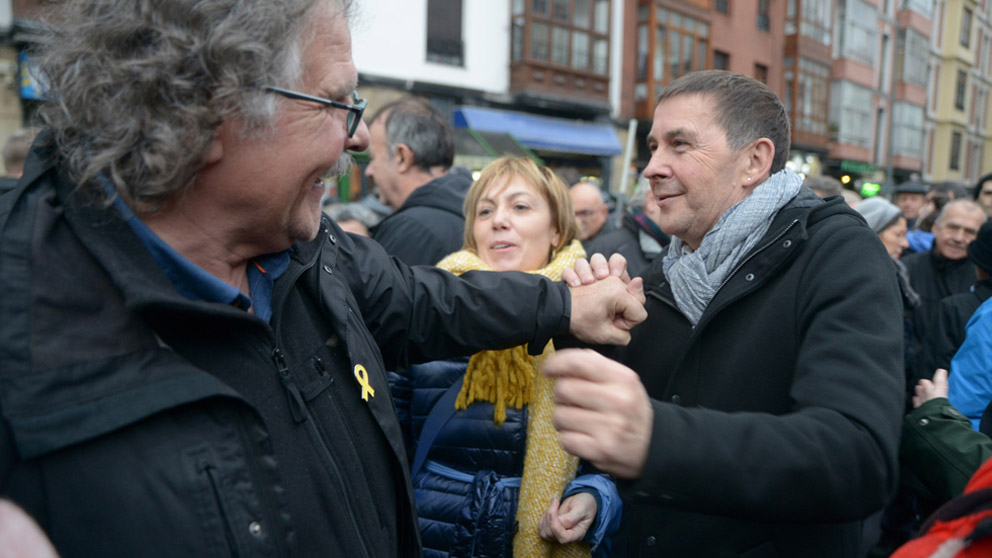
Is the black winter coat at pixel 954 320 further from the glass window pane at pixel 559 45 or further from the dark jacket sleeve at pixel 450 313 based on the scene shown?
the glass window pane at pixel 559 45

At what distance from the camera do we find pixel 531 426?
7.14 feet

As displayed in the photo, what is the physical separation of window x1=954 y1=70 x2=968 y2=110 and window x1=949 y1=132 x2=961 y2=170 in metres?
1.55

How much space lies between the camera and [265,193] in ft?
4.43

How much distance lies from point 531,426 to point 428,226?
5.00 ft

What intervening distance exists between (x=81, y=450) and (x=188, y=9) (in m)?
0.77

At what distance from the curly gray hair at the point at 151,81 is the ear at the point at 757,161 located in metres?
1.36

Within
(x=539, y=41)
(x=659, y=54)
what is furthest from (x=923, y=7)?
(x=539, y=41)

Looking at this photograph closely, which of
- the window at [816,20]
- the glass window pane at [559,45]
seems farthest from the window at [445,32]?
the window at [816,20]

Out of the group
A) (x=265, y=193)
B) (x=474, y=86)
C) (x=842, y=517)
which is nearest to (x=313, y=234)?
(x=265, y=193)

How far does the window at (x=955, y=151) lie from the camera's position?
36.1m

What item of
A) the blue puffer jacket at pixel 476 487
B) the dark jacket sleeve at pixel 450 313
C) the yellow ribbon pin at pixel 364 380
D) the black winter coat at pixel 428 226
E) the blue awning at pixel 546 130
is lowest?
the blue puffer jacket at pixel 476 487

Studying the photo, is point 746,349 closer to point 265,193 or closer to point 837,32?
point 265,193

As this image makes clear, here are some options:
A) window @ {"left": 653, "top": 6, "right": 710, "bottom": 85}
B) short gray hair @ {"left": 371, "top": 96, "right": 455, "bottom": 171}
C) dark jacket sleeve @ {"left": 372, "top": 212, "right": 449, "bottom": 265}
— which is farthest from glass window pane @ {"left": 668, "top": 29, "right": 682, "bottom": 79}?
dark jacket sleeve @ {"left": 372, "top": 212, "right": 449, "bottom": 265}

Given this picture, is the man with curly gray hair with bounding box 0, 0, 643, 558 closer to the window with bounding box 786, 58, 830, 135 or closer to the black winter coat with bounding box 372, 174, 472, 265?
the black winter coat with bounding box 372, 174, 472, 265
